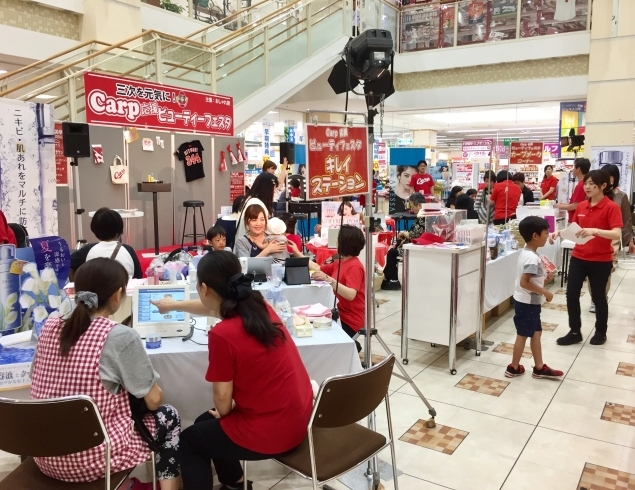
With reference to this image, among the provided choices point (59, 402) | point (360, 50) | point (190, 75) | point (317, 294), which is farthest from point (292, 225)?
point (59, 402)

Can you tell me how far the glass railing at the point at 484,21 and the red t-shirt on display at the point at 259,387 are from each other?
32.2ft

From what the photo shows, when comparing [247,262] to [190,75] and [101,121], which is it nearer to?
[101,121]

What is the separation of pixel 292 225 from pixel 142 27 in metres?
4.89

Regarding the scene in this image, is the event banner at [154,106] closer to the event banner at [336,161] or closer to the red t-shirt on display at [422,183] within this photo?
the event banner at [336,161]

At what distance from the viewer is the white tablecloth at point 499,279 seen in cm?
452

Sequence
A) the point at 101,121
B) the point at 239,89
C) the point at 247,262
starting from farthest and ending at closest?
1. the point at 239,89
2. the point at 101,121
3. the point at 247,262

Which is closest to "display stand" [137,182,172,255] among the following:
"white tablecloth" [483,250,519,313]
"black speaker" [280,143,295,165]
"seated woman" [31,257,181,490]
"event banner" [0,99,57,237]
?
"event banner" [0,99,57,237]

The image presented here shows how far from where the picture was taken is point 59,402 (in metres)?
1.52

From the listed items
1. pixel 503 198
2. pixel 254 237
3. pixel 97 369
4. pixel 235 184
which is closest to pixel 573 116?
pixel 503 198

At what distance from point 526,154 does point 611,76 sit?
6.05 feet

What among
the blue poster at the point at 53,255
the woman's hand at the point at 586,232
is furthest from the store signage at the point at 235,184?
the blue poster at the point at 53,255

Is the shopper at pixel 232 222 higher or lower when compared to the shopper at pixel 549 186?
lower

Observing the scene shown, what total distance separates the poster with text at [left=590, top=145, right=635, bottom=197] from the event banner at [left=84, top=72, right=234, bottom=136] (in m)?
5.74

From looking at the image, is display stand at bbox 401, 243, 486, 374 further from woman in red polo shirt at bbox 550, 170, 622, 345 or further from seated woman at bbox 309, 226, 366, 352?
woman in red polo shirt at bbox 550, 170, 622, 345
